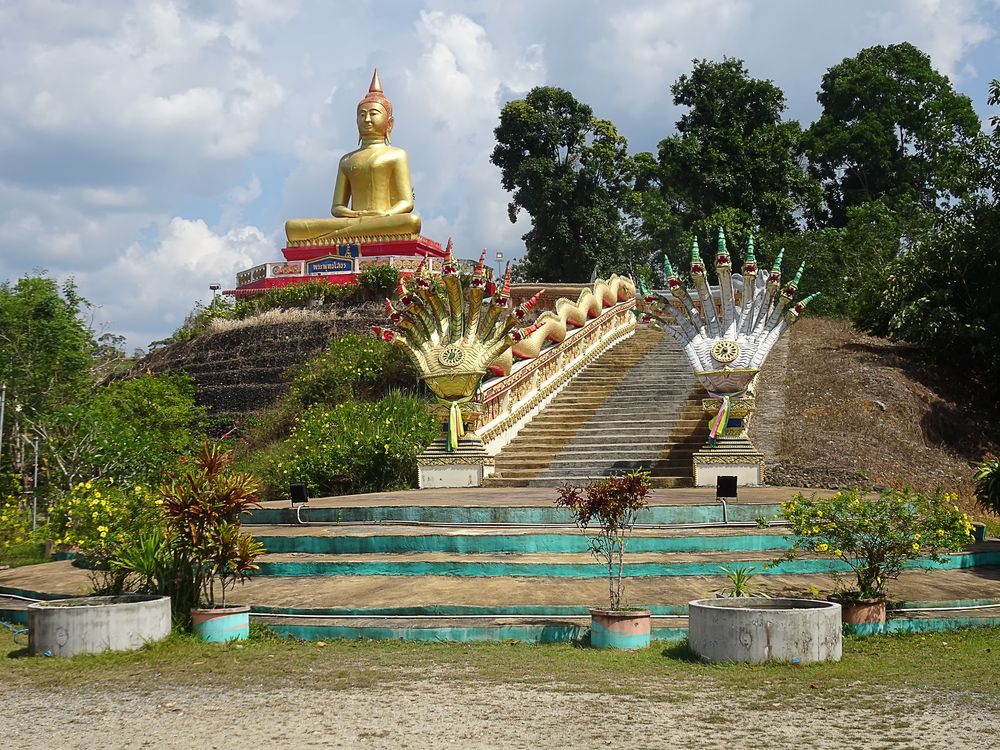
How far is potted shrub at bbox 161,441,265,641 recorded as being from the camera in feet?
29.5

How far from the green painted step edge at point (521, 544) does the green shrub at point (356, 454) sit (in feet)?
20.2

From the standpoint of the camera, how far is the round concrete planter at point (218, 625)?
29.3 feet

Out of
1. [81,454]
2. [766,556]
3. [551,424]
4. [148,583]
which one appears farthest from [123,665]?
[551,424]

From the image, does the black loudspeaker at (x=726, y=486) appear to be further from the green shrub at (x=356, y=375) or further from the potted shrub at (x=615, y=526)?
the green shrub at (x=356, y=375)

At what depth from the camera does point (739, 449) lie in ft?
52.9

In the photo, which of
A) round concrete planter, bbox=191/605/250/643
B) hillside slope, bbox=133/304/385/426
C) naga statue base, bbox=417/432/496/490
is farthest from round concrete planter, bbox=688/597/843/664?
hillside slope, bbox=133/304/385/426

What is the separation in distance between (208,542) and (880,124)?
143ft

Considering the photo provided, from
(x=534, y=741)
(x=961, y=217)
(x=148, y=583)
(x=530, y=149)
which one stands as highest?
(x=530, y=149)

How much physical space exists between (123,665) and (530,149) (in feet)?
124

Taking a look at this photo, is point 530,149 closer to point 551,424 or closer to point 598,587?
point 551,424

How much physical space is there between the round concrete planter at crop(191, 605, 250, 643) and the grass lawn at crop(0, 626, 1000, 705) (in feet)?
0.51

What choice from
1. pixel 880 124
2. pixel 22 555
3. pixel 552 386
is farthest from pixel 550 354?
pixel 880 124

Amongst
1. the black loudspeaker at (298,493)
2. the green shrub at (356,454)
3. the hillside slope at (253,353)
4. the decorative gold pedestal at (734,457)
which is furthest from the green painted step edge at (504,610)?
the hillside slope at (253,353)

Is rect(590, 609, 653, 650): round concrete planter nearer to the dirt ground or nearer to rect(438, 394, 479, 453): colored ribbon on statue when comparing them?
the dirt ground
